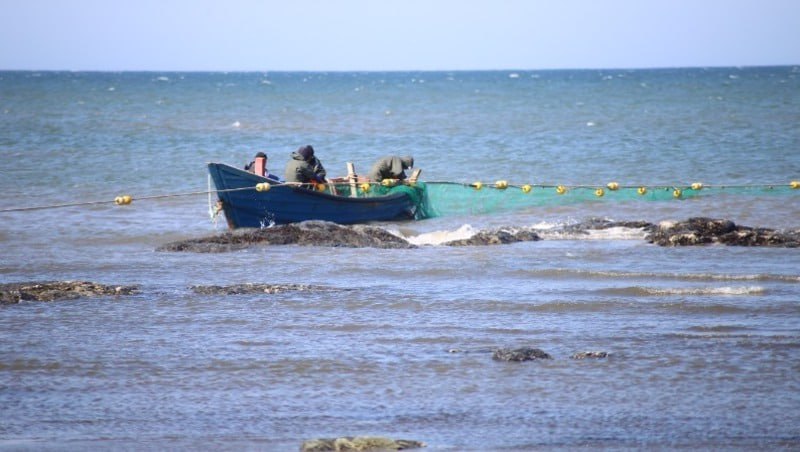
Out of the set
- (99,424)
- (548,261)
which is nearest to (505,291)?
(548,261)

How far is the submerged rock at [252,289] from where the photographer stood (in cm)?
1089

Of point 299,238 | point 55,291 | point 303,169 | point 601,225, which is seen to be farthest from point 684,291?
point 303,169

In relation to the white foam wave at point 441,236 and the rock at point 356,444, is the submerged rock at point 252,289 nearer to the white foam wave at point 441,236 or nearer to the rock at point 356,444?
the white foam wave at point 441,236

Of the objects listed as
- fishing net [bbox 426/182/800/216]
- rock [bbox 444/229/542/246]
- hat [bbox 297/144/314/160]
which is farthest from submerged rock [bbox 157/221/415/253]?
fishing net [bbox 426/182/800/216]

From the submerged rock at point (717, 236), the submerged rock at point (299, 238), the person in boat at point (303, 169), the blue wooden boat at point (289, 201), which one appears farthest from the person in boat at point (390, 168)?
the submerged rock at point (717, 236)

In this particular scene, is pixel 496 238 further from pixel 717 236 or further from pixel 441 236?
pixel 717 236

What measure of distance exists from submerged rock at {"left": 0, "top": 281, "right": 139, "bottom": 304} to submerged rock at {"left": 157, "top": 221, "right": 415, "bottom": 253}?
3.14 meters

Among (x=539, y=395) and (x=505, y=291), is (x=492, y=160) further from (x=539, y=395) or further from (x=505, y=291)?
(x=539, y=395)

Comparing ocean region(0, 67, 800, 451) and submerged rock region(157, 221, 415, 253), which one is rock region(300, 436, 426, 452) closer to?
ocean region(0, 67, 800, 451)

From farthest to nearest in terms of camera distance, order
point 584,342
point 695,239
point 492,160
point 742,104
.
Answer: point 742,104, point 492,160, point 695,239, point 584,342

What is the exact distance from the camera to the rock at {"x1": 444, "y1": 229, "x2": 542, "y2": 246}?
14.6 metres

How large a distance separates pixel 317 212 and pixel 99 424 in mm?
9258

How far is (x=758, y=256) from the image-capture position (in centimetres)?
1319

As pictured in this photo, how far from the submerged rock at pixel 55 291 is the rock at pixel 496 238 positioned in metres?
5.02
